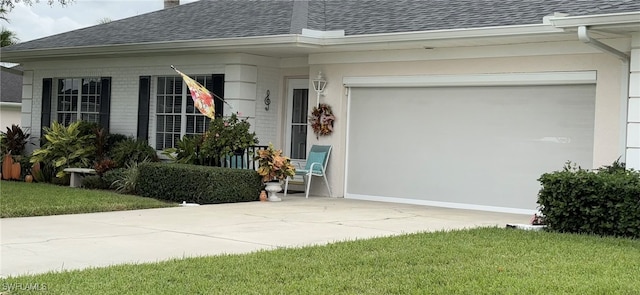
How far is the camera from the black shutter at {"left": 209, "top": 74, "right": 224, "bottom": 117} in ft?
51.5

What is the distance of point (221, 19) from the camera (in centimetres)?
1731

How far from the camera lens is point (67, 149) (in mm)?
16906

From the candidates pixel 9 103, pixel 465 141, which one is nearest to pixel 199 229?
pixel 465 141

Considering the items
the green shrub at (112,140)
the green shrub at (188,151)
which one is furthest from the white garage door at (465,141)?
the green shrub at (112,140)

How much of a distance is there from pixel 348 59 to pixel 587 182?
6378 mm

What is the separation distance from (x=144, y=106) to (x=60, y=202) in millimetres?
5060

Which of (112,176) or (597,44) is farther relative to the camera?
(112,176)

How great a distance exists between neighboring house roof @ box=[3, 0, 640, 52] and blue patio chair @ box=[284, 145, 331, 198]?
230 cm

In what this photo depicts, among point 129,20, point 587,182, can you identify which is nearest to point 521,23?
point 587,182

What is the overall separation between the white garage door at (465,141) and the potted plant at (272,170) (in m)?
1.63

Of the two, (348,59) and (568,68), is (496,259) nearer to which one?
(568,68)

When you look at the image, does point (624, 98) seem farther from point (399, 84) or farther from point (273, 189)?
point (273, 189)

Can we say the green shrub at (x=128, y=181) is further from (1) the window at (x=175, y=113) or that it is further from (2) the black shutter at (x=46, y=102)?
(2) the black shutter at (x=46, y=102)

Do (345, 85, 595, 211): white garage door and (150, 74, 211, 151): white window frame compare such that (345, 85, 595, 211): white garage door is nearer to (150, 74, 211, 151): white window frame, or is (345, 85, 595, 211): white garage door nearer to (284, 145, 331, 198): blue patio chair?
(284, 145, 331, 198): blue patio chair
